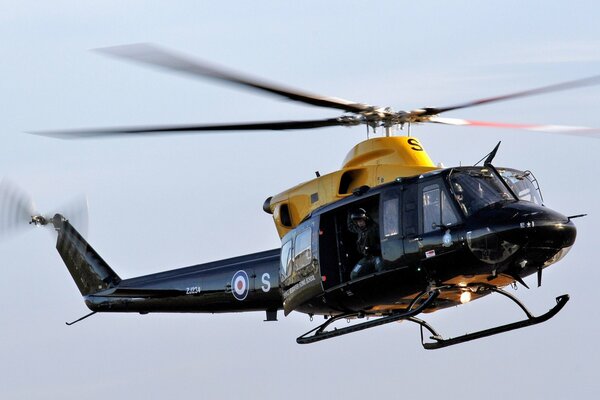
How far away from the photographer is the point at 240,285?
2544 centimetres

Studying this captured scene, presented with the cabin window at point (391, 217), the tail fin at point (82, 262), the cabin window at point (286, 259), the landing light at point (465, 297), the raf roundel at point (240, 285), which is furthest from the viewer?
the tail fin at point (82, 262)

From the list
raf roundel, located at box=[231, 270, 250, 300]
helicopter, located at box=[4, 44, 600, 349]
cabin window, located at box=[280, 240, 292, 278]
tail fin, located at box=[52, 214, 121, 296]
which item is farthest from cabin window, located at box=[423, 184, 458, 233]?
tail fin, located at box=[52, 214, 121, 296]

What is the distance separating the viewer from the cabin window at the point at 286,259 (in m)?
23.9

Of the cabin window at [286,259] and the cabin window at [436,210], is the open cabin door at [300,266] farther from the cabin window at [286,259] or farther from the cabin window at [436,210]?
the cabin window at [436,210]

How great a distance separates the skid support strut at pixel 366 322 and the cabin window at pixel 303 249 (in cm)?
118

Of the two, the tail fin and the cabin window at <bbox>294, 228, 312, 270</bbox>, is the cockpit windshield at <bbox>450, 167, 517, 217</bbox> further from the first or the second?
the tail fin

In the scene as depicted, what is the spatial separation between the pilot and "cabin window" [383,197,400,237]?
510mm

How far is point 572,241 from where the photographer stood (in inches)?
834

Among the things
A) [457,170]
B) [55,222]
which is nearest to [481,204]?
[457,170]

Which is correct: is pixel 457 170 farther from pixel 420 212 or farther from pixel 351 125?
pixel 351 125

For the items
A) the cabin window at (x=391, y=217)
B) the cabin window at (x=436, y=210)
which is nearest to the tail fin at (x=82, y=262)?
the cabin window at (x=391, y=217)

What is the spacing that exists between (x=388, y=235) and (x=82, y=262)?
1020 centimetres

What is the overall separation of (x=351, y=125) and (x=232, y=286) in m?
3.90

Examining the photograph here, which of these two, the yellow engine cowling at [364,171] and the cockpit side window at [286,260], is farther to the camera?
the cockpit side window at [286,260]
